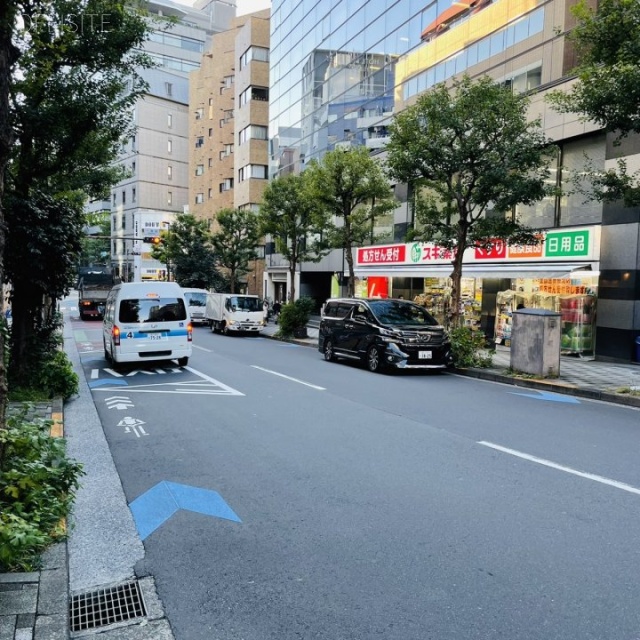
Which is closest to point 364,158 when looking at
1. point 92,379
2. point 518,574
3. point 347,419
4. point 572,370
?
point 572,370

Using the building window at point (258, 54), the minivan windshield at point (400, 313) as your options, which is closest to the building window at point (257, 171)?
the building window at point (258, 54)

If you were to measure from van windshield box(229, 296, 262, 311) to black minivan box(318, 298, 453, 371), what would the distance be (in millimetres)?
11048

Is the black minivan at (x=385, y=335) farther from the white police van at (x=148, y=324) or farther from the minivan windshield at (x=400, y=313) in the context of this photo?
the white police van at (x=148, y=324)

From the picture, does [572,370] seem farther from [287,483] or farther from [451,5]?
[451,5]

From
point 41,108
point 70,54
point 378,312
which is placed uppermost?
point 70,54

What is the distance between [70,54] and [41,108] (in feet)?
3.31

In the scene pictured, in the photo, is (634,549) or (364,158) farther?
(364,158)

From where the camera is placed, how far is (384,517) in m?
4.59

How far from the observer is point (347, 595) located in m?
3.40

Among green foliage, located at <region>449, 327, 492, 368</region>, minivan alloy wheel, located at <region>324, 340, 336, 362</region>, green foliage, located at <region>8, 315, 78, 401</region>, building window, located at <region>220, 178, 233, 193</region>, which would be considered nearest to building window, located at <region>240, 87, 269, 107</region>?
building window, located at <region>220, 178, 233, 193</region>

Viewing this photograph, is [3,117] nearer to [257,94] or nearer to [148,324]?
[148,324]

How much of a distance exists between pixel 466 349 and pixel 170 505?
1073cm

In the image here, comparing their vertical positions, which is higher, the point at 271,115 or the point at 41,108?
the point at 271,115

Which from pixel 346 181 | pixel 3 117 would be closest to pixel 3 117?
pixel 3 117
